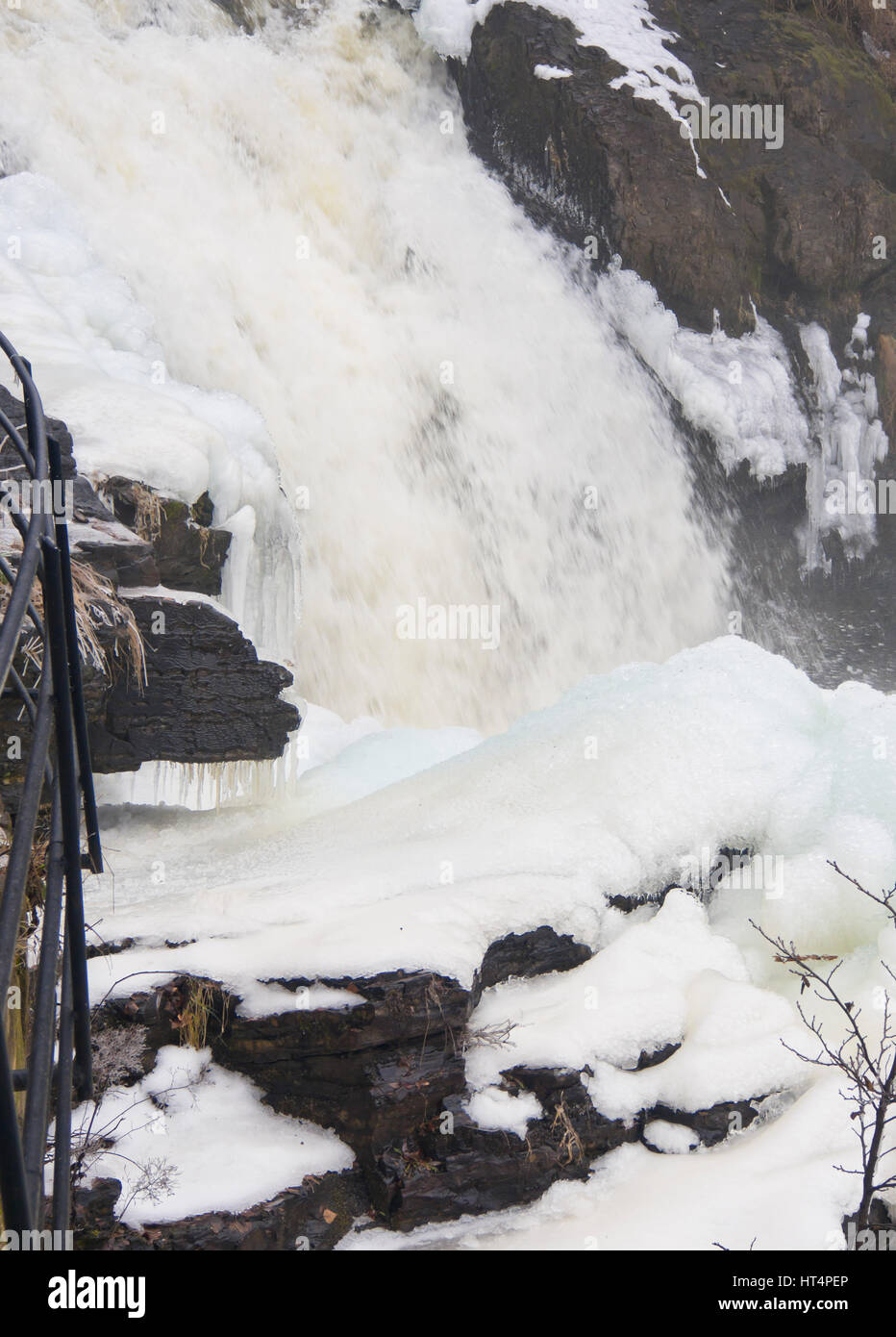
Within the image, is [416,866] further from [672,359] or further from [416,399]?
[672,359]

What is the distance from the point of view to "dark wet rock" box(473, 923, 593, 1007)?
4465 mm

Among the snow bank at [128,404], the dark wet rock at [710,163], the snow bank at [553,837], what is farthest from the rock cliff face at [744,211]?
the snow bank at [553,837]

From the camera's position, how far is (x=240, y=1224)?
343 cm

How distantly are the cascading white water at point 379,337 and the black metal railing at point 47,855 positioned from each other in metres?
6.30

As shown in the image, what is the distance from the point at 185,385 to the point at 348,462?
1938 mm

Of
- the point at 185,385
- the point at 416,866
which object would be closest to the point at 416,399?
the point at 185,385

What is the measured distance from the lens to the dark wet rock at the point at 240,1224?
10.9 ft

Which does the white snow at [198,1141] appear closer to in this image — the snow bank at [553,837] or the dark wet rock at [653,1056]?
the snow bank at [553,837]

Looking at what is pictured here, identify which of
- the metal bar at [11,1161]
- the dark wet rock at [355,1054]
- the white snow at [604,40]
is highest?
the white snow at [604,40]

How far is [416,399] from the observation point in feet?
36.3

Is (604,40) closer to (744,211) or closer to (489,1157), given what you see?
(744,211)

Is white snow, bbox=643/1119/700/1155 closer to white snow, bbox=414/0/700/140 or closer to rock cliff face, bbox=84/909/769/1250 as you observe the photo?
rock cliff face, bbox=84/909/769/1250

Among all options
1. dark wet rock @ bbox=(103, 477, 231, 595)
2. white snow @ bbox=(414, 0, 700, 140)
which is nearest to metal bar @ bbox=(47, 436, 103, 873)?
dark wet rock @ bbox=(103, 477, 231, 595)

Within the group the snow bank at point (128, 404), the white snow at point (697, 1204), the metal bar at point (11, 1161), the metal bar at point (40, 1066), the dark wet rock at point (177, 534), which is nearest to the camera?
the metal bar at point (11, 1161)
